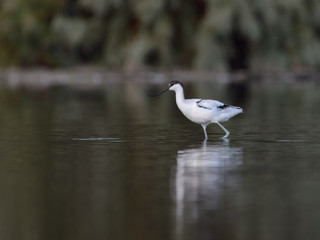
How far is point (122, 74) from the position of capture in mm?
34875

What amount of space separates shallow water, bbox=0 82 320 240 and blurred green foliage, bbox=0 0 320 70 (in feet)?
50.9

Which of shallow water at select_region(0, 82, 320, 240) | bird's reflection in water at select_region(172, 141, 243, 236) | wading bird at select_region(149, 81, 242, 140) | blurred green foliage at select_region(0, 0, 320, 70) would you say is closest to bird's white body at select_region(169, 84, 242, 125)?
wading bird at select_region(149, 81, 242, 140)

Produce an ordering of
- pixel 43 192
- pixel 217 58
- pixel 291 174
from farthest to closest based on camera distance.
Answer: pixel 217 58 → pixel 291 174 → pixel 43 192

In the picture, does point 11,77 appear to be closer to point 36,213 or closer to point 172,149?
point 172,149

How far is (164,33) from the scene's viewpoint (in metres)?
32.9

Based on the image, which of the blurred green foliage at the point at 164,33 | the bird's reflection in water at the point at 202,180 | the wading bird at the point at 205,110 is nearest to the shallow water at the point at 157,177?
the bird's reflection in water at the point at 202,180

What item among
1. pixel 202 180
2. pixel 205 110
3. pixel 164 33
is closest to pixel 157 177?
pixel 202 180

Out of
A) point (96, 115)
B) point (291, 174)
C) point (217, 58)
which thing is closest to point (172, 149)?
point (291, 174)

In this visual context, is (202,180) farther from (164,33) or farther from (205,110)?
(164,33)

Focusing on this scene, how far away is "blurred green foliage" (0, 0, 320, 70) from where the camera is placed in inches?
1283

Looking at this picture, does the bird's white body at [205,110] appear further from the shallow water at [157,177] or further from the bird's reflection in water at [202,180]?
the bird's reflection in water at [202,180]

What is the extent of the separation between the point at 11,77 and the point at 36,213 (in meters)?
29.0

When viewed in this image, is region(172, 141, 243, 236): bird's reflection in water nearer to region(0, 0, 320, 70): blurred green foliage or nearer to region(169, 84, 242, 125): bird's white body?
region(169, 84, 242, 125): bird's white body

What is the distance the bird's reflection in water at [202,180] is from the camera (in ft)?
22.2
